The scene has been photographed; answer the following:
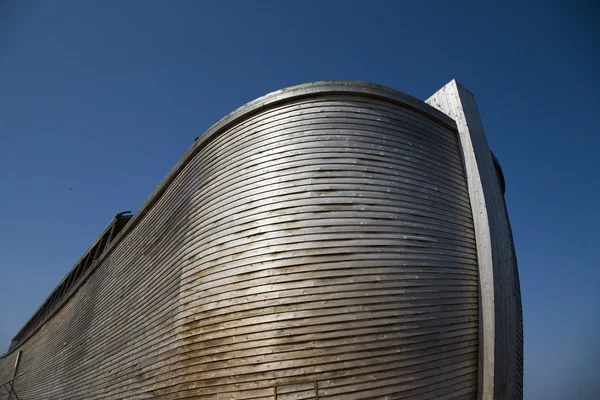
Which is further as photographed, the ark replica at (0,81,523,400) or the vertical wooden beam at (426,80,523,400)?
the vertical wooden beam at (426,80,523,400)

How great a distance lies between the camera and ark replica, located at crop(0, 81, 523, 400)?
5.84m

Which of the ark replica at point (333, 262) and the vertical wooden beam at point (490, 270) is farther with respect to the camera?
the vertical wooden beam at point (490, 270)

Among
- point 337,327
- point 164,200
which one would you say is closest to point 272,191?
point 337,327

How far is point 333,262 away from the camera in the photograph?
6.14 m

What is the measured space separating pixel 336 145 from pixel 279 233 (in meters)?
2.03

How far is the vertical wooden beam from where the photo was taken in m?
6.77

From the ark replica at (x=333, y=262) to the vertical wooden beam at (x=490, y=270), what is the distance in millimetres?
33

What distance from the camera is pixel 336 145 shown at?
7125 mm

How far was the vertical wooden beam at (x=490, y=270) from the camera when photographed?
6.77 m

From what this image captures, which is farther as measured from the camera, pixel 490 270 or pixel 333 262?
pixel 490 270

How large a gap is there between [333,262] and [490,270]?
10.7 ft

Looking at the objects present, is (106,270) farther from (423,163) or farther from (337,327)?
(423,163)

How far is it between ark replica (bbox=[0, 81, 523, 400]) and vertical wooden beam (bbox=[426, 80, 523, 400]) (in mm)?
33

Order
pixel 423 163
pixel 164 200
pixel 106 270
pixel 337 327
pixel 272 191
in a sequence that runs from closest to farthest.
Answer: pixel 337 327, pixel 272 191, pixel 423 163, pixel 164 200, pixel 106 270
